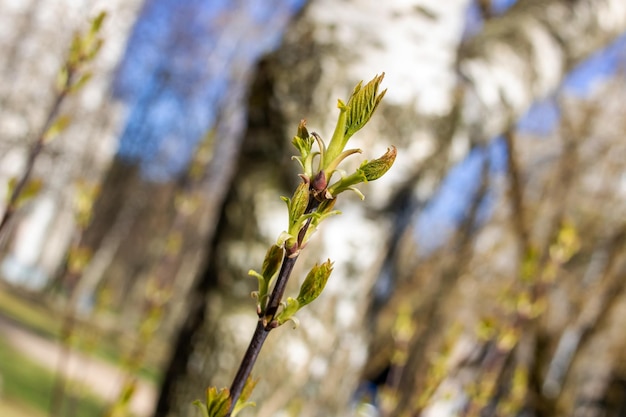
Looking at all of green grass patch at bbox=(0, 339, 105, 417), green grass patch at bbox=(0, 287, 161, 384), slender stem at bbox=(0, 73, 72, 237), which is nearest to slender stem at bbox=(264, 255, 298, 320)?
slender stem at bbox=(0, 73, 72, 237)

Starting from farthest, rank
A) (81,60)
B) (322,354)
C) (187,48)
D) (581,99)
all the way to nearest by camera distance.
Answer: (187,48)
(581,99)
(322,354)
(81,60)

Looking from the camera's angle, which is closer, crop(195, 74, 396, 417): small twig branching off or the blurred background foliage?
crop(195, 74, 396, 417): small twig branching off

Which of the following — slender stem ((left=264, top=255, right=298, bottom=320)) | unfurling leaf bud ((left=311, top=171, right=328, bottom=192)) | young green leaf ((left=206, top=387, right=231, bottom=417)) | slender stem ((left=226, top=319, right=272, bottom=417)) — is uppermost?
unfurling leaf bud ((left=311, top=171, right=328, bottom=192))

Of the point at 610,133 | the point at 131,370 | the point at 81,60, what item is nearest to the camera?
the point at 81,60

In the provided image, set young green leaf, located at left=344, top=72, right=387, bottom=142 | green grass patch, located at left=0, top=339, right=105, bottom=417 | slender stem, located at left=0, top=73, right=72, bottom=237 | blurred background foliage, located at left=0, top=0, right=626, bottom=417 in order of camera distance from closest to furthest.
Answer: young green leaf, located at left=344, top=72, right=387, bottom=142 < slender stem, located at left=0, top=73, right=72, bottom=237 < blurred background foliage, located at left=0, top=0, right=626, bottom=417 < green grass patch, located at left=0, top=339, right=105, bottom=417

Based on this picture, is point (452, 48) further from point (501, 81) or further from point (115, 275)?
point (115, 275)

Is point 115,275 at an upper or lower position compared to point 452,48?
upper

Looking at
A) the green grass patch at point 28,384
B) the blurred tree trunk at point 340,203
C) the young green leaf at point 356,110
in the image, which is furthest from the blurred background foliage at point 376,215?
the green grass patch at point 28,384

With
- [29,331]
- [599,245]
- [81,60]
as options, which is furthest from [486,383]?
[29,331]

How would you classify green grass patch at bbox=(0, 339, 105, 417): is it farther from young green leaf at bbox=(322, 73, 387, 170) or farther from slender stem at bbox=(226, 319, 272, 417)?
young green leaf at bbox=(322, 73, 387, 170)
